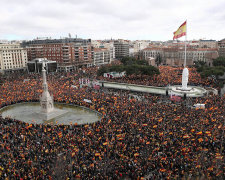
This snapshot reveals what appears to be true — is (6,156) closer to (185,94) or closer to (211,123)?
(211,123)

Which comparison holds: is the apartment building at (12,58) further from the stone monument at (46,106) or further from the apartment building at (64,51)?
the stone monument at (46,106)

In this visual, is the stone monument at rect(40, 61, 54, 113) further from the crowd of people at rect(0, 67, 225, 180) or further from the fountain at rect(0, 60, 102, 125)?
the crowd of people at rect(0, 67, 225, 180)

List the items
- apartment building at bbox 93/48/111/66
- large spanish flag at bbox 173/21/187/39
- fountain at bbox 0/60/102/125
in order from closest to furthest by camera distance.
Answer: fountain at bbox 0/60/102/125
large spanish flag at bbox 173/21/187/39
apartment building at bbox 93/48/111/66

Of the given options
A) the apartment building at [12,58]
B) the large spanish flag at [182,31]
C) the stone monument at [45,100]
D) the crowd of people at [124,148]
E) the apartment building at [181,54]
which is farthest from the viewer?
the apartment building at [181,54]

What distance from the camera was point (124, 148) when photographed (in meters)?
17.8

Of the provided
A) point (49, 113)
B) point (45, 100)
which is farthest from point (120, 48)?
point (49, 113)

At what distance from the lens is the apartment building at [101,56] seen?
101981 millimetres

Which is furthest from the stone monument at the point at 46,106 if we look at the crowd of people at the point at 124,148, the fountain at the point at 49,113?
the crowd of people at the point at 124,148

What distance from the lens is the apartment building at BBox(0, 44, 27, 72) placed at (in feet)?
260

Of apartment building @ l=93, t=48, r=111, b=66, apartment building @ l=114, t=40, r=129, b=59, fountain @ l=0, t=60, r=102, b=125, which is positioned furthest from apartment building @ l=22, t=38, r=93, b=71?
fountain @ l=0, t=60, r=102, b=125

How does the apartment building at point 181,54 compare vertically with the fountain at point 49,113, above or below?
above

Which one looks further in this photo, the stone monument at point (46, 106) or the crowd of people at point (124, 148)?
the stone monument at point (46, 106)

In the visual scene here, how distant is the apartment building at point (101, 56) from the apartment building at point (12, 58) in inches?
1310

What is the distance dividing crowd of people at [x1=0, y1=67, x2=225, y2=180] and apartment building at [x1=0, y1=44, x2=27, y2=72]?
62.7 metres
